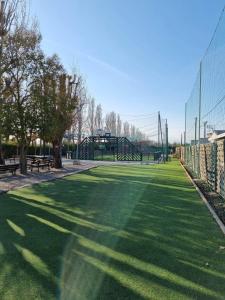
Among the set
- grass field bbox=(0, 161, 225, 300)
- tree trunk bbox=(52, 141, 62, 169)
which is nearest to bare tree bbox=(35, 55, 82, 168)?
tree trunk bbox=(52, 141, 62, 169)

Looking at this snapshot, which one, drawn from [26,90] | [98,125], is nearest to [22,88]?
[26,90]

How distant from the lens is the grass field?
454 centimetres

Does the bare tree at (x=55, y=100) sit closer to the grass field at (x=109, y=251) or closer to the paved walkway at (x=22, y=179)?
the paved walkway at (x=22, y=179)

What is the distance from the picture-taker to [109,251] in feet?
19.9

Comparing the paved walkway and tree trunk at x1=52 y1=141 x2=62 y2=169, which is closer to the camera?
the paved walkway

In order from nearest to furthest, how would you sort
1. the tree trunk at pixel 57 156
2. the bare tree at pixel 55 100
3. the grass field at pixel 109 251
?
the grass field at pixel 109 251 < the bare tree at pixel 55 100 < the tree trunk at pixel 57 156

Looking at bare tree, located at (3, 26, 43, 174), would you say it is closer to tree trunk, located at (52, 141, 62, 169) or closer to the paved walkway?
the paved walkway

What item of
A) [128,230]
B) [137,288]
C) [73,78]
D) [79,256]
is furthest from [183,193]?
[73,78]

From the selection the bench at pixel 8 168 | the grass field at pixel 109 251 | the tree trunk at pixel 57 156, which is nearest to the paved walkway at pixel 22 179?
the bench at pixel 8 168

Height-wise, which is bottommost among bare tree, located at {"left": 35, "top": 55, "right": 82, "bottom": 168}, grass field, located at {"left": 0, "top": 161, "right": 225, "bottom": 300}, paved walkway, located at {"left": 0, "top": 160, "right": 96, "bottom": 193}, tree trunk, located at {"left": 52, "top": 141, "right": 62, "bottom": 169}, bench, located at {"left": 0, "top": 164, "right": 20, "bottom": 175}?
grass field, located at {"left": 0, "top": 161, "right": 225, "bottom": 300}

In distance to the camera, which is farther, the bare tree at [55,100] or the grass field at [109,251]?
the bare tree at [55,100]

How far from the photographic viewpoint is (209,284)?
15.6 feet

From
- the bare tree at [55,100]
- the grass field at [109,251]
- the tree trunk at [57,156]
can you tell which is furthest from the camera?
the tree trunk at [57,156]

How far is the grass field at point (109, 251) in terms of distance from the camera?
4.54 m
